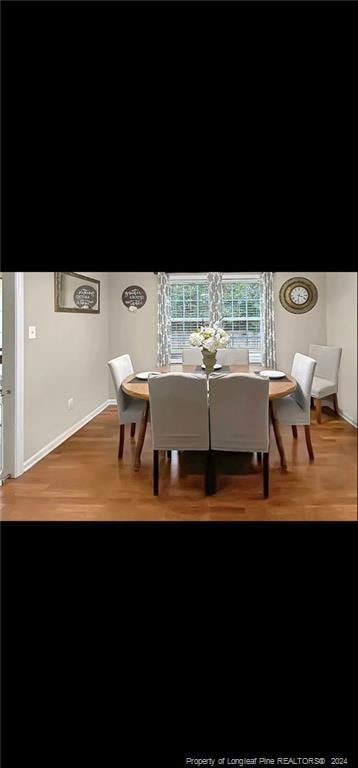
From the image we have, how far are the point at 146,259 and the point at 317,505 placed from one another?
2.89 feet

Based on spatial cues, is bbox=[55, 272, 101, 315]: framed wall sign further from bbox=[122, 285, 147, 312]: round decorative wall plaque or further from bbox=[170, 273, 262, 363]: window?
bbox=[170, 273, 262, 363]: window

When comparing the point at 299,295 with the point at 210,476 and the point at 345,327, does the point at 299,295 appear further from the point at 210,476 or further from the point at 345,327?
the point at 210,476

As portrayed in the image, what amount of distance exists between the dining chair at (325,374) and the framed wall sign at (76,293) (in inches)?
29.5

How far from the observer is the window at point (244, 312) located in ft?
4.43

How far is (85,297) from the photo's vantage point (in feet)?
4.56

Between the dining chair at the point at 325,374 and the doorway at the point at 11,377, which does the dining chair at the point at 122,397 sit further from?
the dining chair at the point at 325,374

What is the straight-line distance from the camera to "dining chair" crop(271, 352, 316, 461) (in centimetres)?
141

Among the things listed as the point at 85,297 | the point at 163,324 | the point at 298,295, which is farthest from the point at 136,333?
the point at 298,295

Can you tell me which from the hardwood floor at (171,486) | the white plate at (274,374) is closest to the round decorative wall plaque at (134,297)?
the hardwood floor at (171,486)

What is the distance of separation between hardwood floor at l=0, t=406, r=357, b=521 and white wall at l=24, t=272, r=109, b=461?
109 mm

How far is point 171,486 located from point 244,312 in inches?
27.0

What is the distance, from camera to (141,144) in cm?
92
